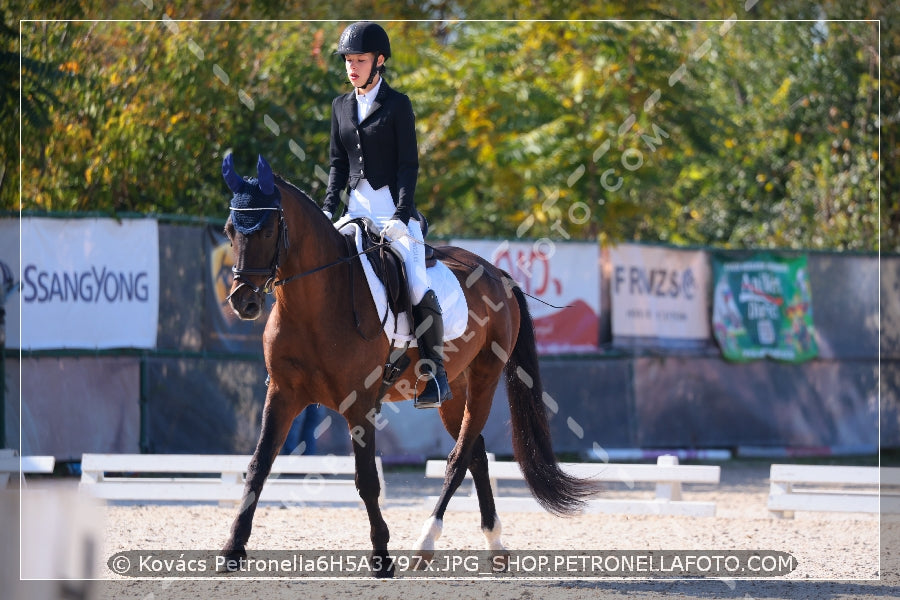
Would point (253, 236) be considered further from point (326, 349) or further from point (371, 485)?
point (371, 485)

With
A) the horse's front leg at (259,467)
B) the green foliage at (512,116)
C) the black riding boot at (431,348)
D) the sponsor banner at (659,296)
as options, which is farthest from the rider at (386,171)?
the sponsor banner at (659,296)

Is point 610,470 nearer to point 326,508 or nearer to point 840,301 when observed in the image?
point 326,508

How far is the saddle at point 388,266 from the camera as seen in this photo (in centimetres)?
645

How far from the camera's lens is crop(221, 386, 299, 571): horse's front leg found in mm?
5770

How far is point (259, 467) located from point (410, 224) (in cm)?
173

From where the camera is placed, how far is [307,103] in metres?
14.9

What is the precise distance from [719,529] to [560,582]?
309cm

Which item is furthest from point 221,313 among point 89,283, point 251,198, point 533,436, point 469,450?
point 251,198

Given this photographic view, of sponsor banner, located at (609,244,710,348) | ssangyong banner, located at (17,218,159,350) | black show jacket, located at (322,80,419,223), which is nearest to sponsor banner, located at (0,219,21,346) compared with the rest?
ssangyong banner, located at (17,218,159,350)

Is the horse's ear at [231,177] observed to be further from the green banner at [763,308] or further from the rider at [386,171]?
the green banner at [763,308]

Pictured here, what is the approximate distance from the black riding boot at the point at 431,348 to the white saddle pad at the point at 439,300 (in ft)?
0.22

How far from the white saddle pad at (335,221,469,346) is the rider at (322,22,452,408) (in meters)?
0.10

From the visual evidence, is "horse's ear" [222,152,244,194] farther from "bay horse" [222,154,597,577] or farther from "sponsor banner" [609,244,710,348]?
"sponsor banner" [609,244,710,348]

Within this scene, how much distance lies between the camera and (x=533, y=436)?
7656mm
